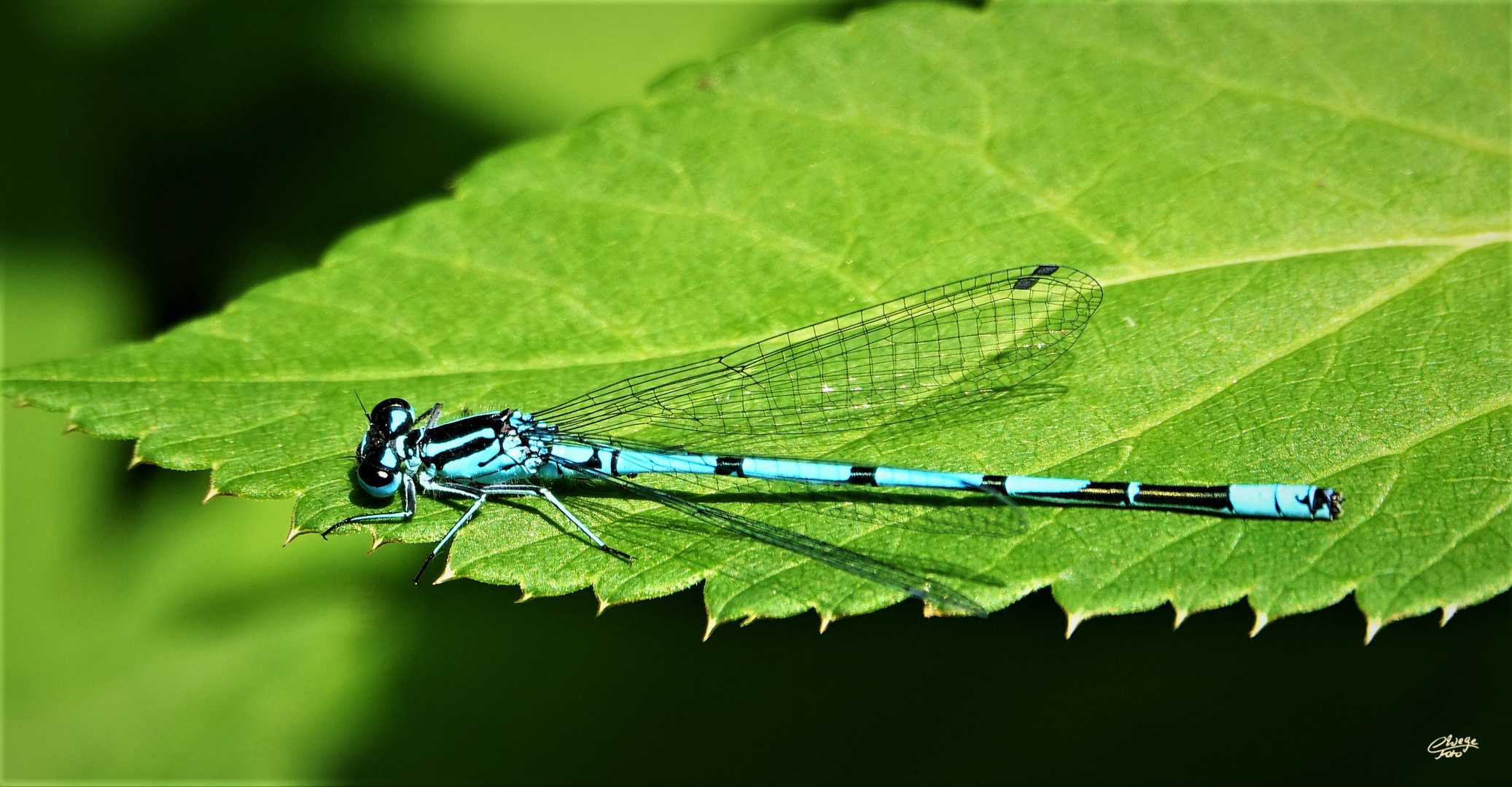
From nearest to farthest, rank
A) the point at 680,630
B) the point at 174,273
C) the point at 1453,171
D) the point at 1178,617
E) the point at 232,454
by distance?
the point at 1178,617
the point at 232,454
the point at 1453,171
the point at 680,630
the point at 174,273

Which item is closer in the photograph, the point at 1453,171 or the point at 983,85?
the point at 1453,171

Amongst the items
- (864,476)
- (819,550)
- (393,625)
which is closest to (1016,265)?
(864,476)

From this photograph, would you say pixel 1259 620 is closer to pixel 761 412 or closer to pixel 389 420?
pixel 761 412

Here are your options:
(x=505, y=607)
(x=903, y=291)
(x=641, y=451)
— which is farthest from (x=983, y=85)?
(x=505, y=607)

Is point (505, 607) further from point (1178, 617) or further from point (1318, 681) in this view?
point (1318, 681)

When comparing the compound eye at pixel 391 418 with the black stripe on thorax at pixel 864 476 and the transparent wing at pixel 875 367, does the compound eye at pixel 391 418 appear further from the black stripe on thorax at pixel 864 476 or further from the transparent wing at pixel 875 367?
the black stripe on thorax at pixel 864 476

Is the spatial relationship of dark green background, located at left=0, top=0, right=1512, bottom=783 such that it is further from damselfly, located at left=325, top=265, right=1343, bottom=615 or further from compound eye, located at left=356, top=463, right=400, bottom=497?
compound eye, located at left=356, top=463, right=400, bottom=497
